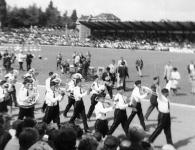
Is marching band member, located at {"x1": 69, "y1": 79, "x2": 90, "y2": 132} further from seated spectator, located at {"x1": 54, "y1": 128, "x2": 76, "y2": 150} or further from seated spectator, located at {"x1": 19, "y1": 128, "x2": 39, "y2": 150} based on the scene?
seated spectator, located at {"x1": 54, "y1": 128, "x2": 76, "y2": 150}

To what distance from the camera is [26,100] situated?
1086cm

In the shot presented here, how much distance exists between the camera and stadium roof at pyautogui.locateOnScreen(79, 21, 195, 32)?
68625 mm

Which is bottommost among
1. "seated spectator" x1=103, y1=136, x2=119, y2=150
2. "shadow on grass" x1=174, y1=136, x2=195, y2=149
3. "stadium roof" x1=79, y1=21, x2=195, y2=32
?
"shadow on grass" x1=174, y1=136, x2=195, y2=149

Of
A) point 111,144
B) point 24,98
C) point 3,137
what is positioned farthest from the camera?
point 24,98

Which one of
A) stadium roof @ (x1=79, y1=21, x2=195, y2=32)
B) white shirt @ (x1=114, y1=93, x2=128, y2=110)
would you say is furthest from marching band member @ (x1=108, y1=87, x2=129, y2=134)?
stadium roof @ (x1=79, y1=21, x2=195, y2=32)

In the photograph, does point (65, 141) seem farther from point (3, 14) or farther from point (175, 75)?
point (3, 14)

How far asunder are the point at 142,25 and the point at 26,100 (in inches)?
2553

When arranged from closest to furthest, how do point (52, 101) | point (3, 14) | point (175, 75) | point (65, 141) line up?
point (65, 141) < point (52, 101) < point (175, 75) < point (3, 14)

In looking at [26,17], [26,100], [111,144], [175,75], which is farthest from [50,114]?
[26,17]

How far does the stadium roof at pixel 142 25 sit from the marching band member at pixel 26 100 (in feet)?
190

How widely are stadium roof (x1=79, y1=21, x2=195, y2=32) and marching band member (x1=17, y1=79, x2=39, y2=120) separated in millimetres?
57883

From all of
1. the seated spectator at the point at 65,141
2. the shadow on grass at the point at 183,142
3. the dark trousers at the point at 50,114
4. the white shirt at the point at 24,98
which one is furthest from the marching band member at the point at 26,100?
the seated spectator at the point at 65,141

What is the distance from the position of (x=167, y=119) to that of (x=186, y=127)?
3.06 meters

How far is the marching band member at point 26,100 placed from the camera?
10828mm
